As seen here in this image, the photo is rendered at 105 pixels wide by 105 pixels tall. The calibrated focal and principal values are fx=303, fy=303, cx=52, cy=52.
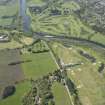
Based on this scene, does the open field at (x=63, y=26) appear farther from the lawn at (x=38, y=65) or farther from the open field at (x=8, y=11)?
the lawn at (x=38, y=65)

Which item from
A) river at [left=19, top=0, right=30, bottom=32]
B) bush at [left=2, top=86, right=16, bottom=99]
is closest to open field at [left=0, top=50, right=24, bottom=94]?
bush at [left=2, top=86, right=16, bottom=99]

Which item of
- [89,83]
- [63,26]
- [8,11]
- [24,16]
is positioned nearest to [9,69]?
[89,83]

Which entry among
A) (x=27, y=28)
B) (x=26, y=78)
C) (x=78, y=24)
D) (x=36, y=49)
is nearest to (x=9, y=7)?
(x=27, y=28)

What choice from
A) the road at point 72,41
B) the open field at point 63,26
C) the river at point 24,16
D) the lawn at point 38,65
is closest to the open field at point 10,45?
the lawn at point 38,65

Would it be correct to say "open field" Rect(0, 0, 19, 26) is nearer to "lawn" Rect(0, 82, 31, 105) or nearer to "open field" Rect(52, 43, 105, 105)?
"open field" Rect(52, 43, 105, 105)

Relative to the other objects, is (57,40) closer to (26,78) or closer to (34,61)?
(34,61)

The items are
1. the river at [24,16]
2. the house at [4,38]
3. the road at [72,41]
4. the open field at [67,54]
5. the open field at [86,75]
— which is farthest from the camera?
the river at [24,16]
